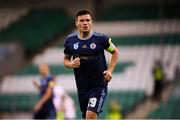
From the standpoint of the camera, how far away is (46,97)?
40.7 feet

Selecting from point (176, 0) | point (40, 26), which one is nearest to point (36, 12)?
point (40, 26)

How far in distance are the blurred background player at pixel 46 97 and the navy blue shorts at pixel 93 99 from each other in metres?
3.91

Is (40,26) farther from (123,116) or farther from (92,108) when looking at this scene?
(92,108)

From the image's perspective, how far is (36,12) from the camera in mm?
26047

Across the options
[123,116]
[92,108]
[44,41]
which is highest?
[92,108]

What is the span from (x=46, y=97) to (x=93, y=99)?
4.24 m

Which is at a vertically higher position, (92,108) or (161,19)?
(92,108)

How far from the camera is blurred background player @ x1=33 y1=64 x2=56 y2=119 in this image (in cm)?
1236

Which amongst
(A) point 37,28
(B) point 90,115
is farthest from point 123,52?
(B) point 90,115

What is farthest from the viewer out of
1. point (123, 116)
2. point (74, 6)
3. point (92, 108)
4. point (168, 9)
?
point (74, 6)

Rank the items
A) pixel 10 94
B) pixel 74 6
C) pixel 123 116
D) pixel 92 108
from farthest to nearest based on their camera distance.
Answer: pixel 74 6 < pixel 10 94 < pixel 123 116 < pixel 92 108

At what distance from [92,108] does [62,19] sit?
57.5 ft

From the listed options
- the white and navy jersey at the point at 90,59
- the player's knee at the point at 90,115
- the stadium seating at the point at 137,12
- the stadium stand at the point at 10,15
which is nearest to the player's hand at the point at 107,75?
the white and navy jersey at the point at 90,59

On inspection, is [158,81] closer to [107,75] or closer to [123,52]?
[123,52]
